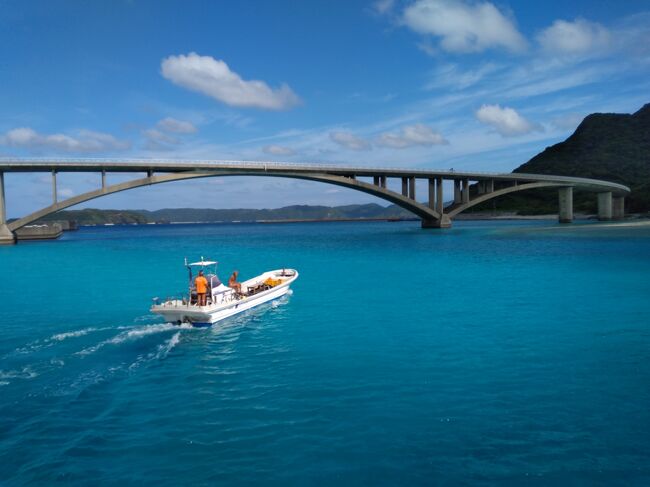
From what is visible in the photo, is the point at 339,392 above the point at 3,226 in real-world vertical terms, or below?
below

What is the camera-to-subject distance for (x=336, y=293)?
25.4m

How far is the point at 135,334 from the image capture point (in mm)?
16703

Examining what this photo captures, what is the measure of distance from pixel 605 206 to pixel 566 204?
1621 centimetres

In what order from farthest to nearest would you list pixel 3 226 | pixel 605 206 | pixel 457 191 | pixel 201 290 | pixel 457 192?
1. pixel 605 206
2. pixel 457 192
3. pixel 457 191
4. pixel 3 226
5. pixel 201 290

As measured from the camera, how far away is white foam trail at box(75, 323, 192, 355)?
1503cm

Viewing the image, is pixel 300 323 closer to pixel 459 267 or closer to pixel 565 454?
pixel 565 454

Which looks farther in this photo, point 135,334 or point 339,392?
point 135,334

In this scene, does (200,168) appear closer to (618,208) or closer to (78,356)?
(78,356)

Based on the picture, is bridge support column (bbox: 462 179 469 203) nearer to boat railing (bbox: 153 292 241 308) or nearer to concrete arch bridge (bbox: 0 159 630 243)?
concrete arch bridge (bbox: 0 159 630 243)

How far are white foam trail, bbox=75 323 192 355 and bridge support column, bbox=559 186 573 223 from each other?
11983cm

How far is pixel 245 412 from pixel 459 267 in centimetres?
2798

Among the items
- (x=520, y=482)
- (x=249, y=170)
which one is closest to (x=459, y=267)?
(x=520, y=482)

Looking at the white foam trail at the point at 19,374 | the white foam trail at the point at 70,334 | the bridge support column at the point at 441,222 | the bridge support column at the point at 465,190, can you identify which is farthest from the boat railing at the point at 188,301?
Answer: the bridge support column at the point at 465,190

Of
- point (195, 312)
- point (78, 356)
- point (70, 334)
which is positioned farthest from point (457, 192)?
point (78, 356)
